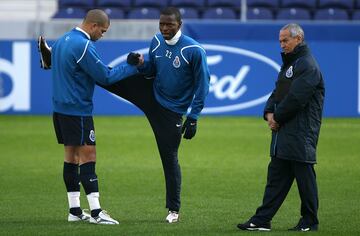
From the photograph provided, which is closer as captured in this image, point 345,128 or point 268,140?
point 268,140

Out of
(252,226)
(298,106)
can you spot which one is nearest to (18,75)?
(252,226)

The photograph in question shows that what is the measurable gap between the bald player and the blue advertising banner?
1247 centimetres

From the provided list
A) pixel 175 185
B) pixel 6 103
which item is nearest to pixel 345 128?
pixel 6 103

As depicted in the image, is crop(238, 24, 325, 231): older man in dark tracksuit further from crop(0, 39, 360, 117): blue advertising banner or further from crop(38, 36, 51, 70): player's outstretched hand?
crop(0, 39, 360, 117): blue advertising banner

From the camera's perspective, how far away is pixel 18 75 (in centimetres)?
2183

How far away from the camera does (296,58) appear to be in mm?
8766

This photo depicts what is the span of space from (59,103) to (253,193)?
343cm

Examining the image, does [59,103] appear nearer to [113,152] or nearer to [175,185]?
[175,185]

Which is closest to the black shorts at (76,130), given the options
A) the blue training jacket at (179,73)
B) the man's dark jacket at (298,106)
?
the blue training jacket at (179,73)

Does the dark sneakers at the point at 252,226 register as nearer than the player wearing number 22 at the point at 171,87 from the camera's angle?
Yes

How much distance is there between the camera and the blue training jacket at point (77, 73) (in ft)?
30.2

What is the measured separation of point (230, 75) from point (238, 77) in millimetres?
203

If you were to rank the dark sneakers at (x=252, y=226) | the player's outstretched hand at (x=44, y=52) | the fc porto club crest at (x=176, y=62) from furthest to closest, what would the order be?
the player's outstretched hand at (x=44, y=52) → the fc porto club crest at (x=176, y=62) → the dark sneakers at (x=252, y=226)

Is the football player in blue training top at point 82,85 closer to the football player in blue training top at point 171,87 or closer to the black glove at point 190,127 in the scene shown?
the football player in blue training top at point 171,87
